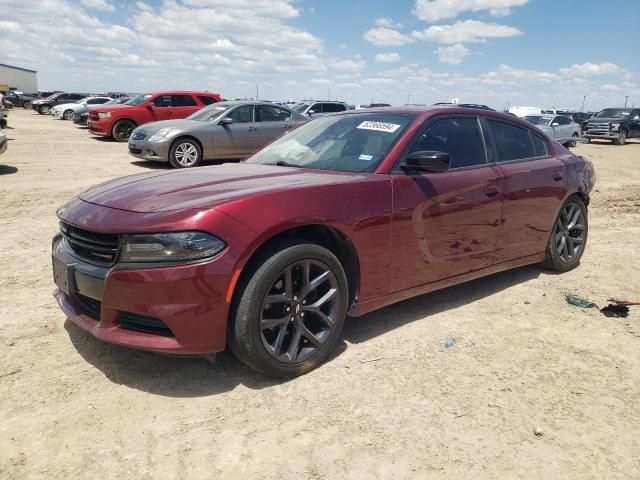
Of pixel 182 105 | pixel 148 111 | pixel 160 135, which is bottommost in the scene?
pixel 160 135

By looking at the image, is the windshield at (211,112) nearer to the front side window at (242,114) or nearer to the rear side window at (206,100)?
the front side window at (242,114)

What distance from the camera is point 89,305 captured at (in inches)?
117

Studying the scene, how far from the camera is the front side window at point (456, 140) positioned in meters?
3.76

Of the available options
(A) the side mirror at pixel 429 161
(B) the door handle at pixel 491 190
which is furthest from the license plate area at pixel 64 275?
(B) the door handle at pixel 491 190

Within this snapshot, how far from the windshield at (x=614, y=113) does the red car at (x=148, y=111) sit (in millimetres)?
21833

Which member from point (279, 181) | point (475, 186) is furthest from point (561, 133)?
point (279, 181)

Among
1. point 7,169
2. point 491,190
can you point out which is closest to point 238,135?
point 7,169

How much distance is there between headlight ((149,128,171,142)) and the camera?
11.1m

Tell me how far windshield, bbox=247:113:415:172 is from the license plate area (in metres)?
1.66

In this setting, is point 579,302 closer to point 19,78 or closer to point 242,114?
point 242,114

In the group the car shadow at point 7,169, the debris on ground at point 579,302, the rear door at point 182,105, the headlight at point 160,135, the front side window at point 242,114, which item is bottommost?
the debris on ground at point 579,302

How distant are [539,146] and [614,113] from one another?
2765 cm

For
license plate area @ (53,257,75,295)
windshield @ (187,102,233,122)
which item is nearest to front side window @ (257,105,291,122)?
windshield @ (187,102,233,122)

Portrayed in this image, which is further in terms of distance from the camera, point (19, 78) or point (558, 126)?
point (19, 78)
